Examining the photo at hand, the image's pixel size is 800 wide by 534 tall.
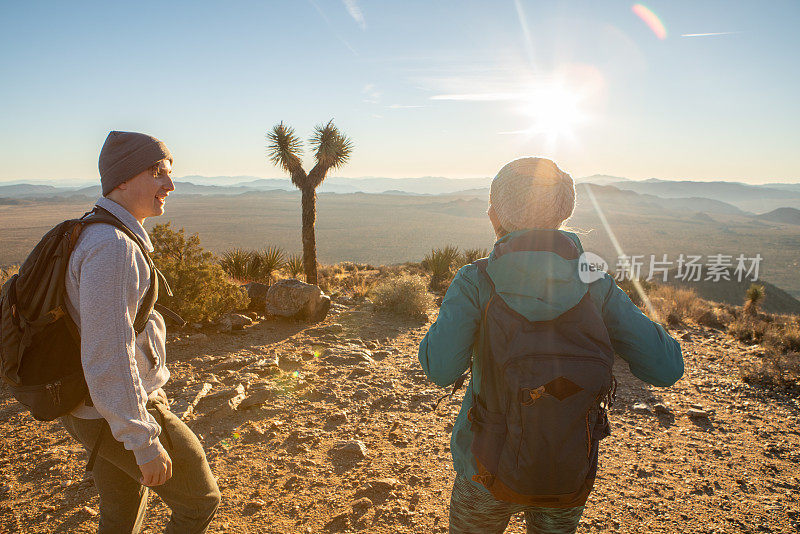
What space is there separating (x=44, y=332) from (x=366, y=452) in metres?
3.02

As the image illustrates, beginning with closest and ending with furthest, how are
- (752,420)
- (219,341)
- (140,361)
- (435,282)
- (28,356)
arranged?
(28,356) < (140,361) < (752,420) < (219,341) < (435,282)

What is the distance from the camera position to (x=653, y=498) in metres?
3.54

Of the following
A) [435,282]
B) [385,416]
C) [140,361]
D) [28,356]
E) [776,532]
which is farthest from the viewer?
[435,282]

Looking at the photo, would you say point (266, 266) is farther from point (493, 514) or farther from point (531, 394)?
point (531, 394)

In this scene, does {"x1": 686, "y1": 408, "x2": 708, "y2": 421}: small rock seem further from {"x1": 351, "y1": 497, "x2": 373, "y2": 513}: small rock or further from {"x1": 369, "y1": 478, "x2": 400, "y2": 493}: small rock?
{"x1": 351, "y1": 497, "x2": 373, "y2": 513}: small rock

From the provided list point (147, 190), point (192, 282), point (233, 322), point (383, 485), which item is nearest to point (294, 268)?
point (233, 322)

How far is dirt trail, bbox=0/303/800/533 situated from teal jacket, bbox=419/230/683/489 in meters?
2.10

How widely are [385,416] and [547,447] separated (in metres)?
3.61

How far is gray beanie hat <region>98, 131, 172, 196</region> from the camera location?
168 cm

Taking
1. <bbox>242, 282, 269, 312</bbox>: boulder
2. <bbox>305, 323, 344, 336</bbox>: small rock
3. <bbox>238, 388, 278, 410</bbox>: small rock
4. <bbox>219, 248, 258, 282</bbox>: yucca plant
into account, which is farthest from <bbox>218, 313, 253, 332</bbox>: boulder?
<bbox>219, 248, 258, 282</bbox>: yucca plant

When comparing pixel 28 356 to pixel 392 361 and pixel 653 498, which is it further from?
pixel 392 361

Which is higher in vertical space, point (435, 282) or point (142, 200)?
point (142, 200)

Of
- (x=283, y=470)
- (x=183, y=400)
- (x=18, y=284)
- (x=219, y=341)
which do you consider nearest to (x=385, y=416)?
(x=283, y=470)

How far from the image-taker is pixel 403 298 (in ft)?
29.1
